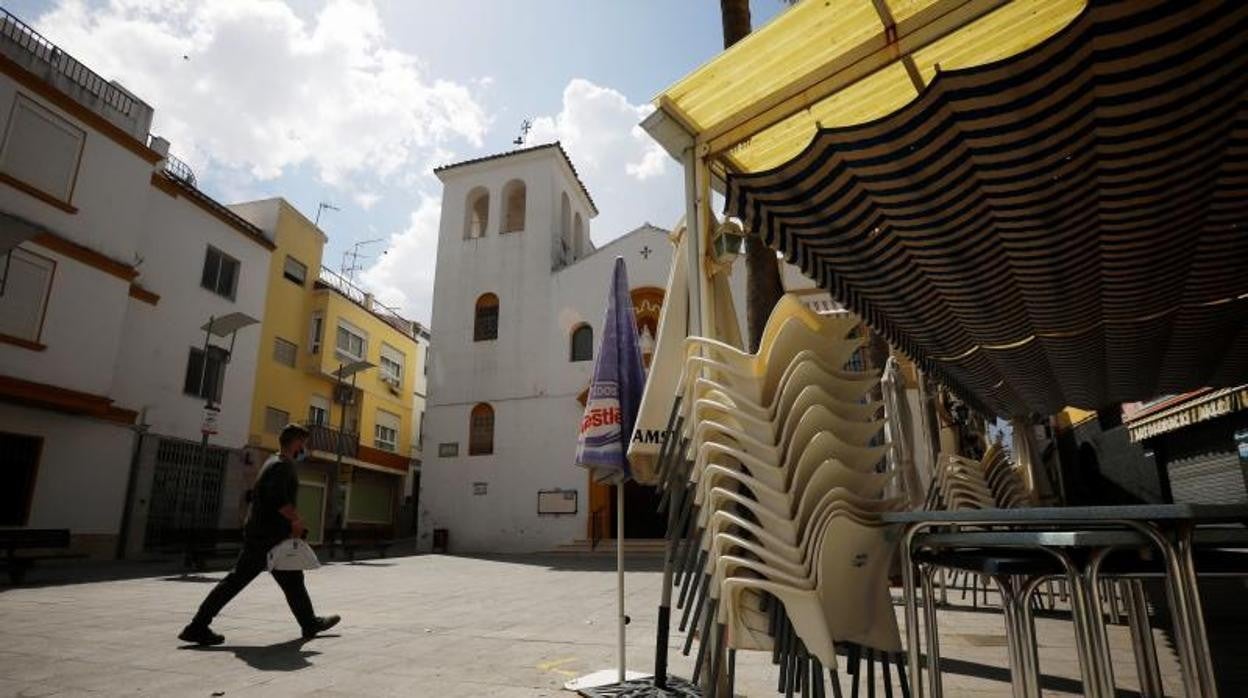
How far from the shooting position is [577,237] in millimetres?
24828

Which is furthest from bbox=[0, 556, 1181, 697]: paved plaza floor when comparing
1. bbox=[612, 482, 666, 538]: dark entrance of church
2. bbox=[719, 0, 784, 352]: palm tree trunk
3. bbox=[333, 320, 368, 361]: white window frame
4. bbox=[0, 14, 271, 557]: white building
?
bbox=[333, 320, 368, 361]: white window frame

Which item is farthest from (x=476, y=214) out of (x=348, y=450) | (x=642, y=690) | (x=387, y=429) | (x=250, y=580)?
(x=642, y=690)

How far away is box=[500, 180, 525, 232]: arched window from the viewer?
23.2 metres

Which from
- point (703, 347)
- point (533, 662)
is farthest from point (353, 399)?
A: point (703, 347)

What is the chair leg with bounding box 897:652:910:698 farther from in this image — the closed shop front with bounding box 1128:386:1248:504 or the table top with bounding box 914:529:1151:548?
the closed shop front with bounding box 1128:386:1248:504

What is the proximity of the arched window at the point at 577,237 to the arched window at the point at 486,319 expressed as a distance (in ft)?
12.5

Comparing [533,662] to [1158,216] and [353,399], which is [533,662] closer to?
[1158,216]

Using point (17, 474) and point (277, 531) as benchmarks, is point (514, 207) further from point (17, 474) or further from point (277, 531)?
point (277, 531)

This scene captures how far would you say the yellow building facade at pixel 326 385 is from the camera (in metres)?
22.8

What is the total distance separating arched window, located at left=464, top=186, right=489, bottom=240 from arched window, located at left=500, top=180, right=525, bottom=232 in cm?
76

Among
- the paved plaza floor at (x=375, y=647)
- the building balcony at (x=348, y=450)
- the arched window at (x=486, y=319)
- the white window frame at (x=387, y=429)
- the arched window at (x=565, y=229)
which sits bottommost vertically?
the paved plaza floor at (x=375, y=647)

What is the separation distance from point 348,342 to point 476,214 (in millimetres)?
8089

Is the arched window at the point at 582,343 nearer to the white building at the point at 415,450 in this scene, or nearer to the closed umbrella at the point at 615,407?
the white building at the point at 415,450

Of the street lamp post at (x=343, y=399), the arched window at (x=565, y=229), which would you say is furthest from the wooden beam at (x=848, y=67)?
the street lamp post at (x=343, y=399)
